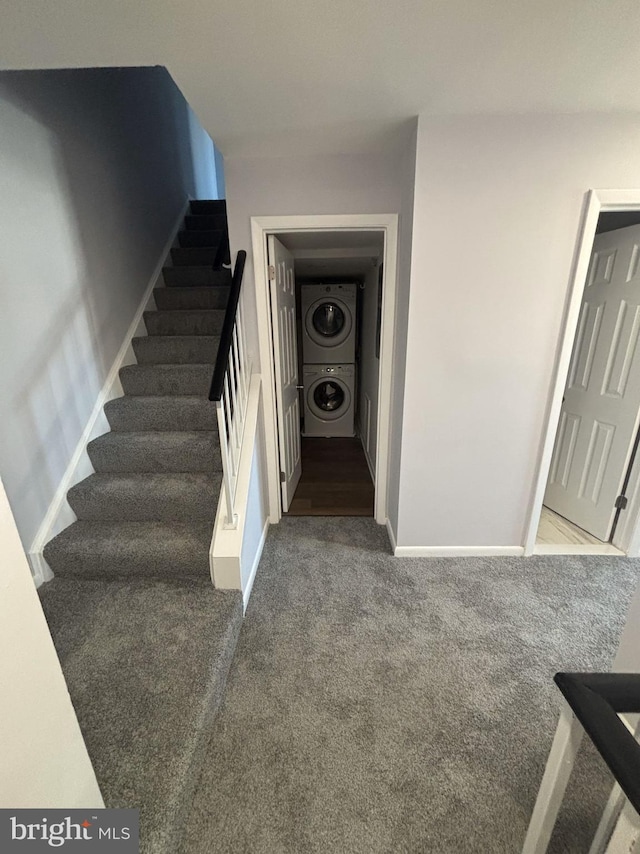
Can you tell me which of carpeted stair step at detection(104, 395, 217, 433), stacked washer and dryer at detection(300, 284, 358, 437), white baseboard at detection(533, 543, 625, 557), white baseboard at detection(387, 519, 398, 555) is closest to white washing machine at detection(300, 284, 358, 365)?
stacked washer and dryer at detection(300, 284, 358, 437)

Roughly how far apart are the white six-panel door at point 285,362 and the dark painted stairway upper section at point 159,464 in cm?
44

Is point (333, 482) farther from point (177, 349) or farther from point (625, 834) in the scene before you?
point (625, 834)

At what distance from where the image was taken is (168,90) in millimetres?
3195

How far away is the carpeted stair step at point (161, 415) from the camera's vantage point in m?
2.17

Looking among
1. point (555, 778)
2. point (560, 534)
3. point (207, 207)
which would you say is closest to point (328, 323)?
point (207, 207)

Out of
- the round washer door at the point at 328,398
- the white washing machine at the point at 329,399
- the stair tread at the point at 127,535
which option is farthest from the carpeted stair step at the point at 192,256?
the stair tread at the point at 127,535

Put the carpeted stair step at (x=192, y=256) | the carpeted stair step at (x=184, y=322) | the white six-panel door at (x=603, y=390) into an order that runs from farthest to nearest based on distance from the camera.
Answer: the carpeted stair step at (x=192, y=256) < the carpeted stair step at (x=184, y=322) < the white six-panel door at (x=603, y=390)

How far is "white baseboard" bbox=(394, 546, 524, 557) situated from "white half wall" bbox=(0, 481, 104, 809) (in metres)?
1.76

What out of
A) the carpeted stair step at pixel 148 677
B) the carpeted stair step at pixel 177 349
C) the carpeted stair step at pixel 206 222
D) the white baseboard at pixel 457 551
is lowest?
the white baseboard at pixel 457 551

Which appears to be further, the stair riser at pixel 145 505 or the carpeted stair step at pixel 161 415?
the carpeted stair step at pixel 161 415

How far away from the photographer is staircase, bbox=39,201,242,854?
1.10m

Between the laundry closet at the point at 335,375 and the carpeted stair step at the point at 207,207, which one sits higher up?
the carpeted stair step at the point at 207,207

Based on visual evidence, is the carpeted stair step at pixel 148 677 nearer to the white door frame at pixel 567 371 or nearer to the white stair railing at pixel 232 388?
the white stair railing at pixel 232 388

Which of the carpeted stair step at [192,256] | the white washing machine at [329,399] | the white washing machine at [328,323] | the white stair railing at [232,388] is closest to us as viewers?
the white stair railing at [232,388]
